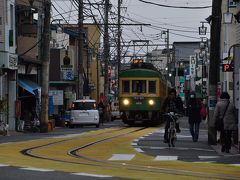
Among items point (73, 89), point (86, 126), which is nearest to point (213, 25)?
point (86, 126)

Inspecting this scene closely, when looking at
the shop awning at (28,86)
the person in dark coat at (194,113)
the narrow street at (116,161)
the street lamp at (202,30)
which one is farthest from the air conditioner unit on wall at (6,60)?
the street lamp at (202,30)

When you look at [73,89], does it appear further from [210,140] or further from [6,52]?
[210,140]

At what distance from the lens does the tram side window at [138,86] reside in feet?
123

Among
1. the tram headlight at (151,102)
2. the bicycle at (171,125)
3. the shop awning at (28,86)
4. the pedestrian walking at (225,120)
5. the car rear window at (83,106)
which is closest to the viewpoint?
the pedestrian walking at (225,120)

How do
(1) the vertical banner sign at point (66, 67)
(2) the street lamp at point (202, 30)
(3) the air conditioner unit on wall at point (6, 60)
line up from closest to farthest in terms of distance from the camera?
(3) the air conditioner unit on wall at point (6, 60) < (1) the vertical banner sign at point (66, 67) < (2) the street lamp at point (202, 30)

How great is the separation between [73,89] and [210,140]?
40620 millimetres

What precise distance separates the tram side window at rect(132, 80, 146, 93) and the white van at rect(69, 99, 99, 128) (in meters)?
2.83

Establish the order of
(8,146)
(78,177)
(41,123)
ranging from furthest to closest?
(41,123) < (8,146) < (78,177)

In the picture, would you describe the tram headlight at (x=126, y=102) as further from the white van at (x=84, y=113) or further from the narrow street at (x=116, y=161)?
the narrow street at (x=116, y=161)

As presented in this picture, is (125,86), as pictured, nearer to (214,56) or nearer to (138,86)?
(138,86)

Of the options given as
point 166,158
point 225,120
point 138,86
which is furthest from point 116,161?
point 138,86

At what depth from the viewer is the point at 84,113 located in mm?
38469

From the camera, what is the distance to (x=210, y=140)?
20594 mm

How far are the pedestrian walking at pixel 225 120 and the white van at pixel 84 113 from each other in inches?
861
